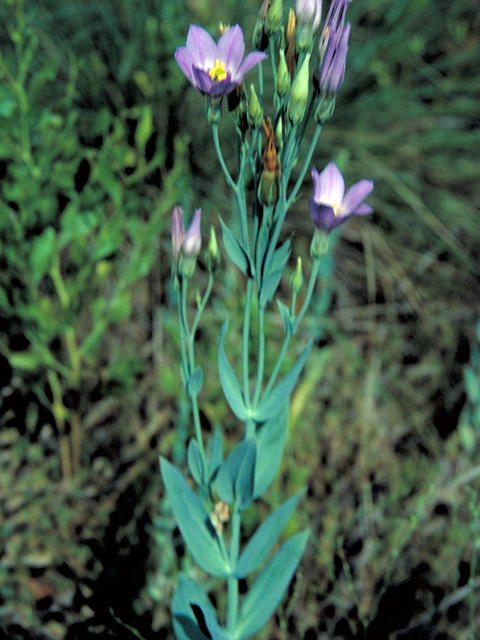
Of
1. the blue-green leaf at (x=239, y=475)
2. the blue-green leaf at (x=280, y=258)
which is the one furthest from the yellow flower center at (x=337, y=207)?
the blue-green leaf at (x=239, y=475)

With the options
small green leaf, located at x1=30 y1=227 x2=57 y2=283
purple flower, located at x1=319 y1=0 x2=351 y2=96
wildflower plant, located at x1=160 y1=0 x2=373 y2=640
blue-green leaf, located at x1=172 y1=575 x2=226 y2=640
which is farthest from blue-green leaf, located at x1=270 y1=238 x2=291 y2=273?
small green leaf, located at x1=30 y1=227 x2=57 y2=283

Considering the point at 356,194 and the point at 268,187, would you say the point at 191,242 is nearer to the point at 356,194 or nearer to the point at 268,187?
the point at 268,187

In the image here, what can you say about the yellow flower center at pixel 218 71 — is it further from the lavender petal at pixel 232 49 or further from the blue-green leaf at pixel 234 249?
the blue-green leaf at pixel 234 249

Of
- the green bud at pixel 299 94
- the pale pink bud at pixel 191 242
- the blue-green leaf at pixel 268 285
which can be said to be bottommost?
the blue-green leaf at pixel 268 285

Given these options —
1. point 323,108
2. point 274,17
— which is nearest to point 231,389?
point 323,108

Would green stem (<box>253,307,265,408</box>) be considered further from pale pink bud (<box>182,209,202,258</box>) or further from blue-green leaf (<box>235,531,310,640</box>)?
blue-green leaf (<box>235,531,310,640</box>)
